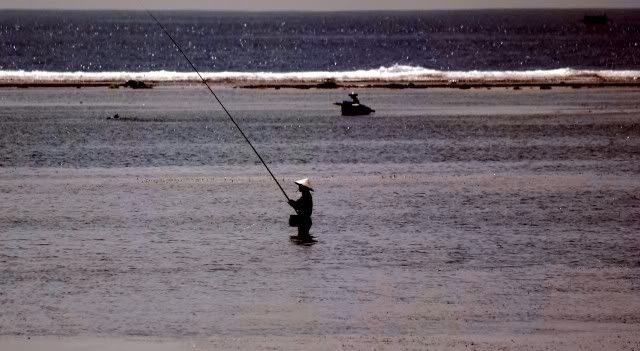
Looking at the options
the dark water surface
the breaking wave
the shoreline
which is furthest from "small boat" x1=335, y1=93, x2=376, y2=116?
the dark water surface

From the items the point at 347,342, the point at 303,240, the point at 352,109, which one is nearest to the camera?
the point at 347,342

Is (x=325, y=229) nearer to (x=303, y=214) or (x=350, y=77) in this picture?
(x=303, y=214)

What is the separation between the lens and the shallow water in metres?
16.1

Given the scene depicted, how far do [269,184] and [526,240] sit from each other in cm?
982

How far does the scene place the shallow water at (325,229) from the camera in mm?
16094

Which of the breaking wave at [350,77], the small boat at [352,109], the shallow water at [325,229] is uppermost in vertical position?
the shallow water at [325,229]

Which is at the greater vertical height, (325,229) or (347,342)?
(347,342)

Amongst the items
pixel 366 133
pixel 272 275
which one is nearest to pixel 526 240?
pixel 272 275

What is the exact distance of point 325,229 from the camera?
2309cm

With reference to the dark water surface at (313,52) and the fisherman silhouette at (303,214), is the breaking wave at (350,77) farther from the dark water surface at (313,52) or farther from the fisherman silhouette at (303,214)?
the fisherman silhouette at (303,214)

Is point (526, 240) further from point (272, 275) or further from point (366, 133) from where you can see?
point (366, 133)

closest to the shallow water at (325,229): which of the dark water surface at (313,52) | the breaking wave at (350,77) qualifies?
the breaking wave at (350,77)

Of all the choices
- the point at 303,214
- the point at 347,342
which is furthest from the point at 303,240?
the point at 347,342

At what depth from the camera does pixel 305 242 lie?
2156cm
